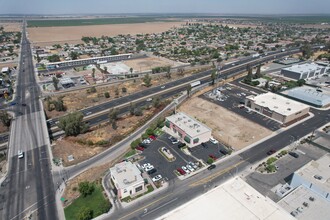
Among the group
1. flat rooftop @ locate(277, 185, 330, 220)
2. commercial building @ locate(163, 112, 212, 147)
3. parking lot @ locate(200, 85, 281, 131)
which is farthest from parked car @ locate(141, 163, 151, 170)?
parking lot @ locate(200, 85, 281, 131)

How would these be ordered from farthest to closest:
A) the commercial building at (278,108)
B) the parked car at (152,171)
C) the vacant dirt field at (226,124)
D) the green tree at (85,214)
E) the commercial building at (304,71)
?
the commercial building at (304,71)
the commercial building at (278,108)
the vacant dirt field at (226,124)
the parked car at (152,171)
the green tree at (85,214)

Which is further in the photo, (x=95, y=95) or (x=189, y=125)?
(x=95, y=95)

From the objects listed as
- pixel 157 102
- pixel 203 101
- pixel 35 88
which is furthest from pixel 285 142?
pixel 35 88

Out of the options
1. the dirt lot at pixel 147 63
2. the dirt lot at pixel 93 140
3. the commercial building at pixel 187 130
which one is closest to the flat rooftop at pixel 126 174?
the dirt lot at pixel 93 140

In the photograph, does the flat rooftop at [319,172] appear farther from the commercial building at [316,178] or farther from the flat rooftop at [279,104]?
the flat rooftop at [279,104]

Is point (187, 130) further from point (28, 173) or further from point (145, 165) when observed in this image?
point (28, 173)

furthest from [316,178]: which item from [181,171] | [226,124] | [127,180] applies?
[127,180]
